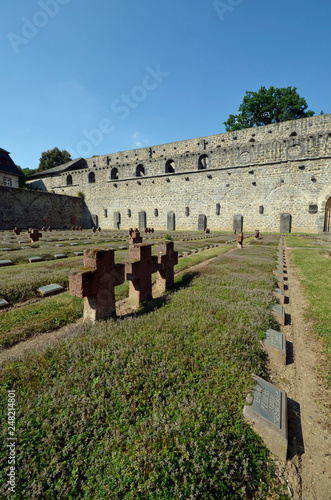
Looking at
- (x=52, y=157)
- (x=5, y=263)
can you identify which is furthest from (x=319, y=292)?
(x=52, y=157)

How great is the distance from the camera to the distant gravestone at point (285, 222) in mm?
22497

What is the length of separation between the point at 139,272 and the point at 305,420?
114 inches

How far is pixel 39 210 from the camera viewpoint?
27.4 meters

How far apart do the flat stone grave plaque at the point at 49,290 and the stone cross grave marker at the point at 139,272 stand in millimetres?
1776

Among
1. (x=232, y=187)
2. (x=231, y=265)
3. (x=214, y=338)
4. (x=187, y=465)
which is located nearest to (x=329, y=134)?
(x=232, y=187)

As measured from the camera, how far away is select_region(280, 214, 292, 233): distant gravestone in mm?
Result: 22497

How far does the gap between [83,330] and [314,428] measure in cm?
262

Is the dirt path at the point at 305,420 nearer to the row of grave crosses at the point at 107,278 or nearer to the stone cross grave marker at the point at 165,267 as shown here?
the row of grave crosses at the point at 107,278

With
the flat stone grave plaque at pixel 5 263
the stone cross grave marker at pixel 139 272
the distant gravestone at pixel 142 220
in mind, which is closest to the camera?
the stone cross grave marker at pixel 139 272

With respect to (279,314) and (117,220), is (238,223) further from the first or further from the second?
(279,314)

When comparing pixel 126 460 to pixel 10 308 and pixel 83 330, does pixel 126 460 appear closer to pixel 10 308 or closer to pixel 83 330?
pixel 83 330

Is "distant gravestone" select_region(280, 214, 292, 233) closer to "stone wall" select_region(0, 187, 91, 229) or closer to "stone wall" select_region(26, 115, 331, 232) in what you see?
"stone wall" select_region(26, 115, 331, 232)

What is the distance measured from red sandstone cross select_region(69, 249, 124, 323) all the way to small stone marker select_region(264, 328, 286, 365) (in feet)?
7.36

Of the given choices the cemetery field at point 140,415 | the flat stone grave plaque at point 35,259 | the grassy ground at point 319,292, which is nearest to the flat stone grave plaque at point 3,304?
the cemetery field at point 140,415
